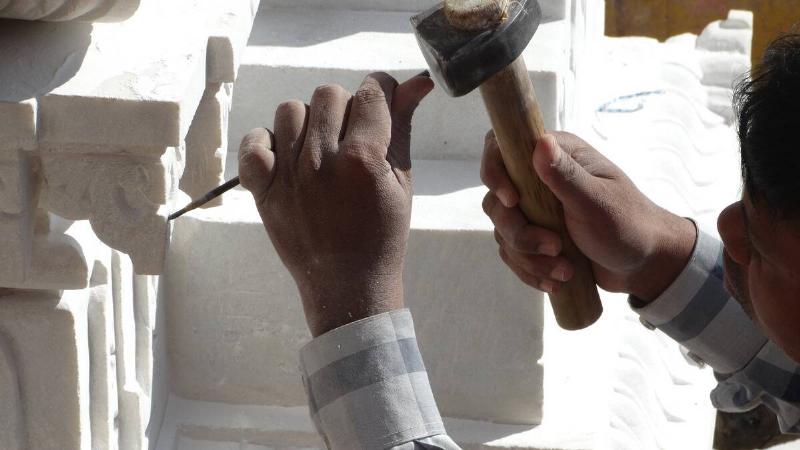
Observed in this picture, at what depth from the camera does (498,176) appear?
1766 mm

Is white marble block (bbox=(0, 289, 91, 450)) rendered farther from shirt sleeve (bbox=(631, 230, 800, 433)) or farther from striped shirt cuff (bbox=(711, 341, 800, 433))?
striped shirt cuff (bbox=(711, 341, 800, 433))

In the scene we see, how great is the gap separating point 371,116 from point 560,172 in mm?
296

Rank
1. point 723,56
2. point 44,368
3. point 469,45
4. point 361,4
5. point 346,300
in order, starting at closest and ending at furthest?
point 469,45, point 346,300, point 44,368, point 361,4, point 723,56

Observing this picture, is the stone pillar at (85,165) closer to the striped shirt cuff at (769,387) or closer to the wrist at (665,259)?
the wrist at (665,259)

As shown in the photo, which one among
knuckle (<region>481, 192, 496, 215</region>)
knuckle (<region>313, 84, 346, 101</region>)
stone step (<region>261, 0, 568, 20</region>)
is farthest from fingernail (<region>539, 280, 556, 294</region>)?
stone step (<region>261, 0, 568, 20</region>)

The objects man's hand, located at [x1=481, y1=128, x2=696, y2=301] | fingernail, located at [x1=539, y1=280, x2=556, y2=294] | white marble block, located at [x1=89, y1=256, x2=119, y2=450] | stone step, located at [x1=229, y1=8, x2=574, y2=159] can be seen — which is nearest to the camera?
man's hand, located at [x1=481, y1=128, x2=696, y2=301]

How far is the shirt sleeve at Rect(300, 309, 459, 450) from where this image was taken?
1.61 m

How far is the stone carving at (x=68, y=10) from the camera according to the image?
1513mm

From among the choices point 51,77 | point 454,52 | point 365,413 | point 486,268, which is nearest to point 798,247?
point 454,52

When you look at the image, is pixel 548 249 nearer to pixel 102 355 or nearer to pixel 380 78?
pixel 380 78

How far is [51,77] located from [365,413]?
2.00 ft

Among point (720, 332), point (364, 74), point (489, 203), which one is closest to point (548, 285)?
point (489, 203)

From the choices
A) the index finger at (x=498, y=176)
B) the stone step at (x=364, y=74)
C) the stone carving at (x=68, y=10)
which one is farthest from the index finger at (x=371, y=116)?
the stone step at (x=364, y=74)

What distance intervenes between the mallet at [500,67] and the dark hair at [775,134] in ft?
1.02
